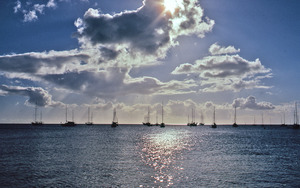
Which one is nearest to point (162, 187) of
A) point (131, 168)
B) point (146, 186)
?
point (146, 186)

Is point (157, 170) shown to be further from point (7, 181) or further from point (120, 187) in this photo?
point (7, 181)

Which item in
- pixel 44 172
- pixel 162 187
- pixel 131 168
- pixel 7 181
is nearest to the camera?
pixel 162 187

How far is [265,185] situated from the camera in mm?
32688

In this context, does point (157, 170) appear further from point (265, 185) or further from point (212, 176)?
point (265, 185)

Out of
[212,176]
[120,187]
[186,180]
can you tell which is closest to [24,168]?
[120,187]

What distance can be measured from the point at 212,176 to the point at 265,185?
7.02m

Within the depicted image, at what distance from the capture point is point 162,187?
101 feet

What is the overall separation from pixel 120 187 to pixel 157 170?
10983mm

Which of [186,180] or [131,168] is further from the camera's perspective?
[131,168]

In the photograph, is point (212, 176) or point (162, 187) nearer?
point (162, 187)

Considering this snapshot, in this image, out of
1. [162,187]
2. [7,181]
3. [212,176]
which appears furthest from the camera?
[212,176]

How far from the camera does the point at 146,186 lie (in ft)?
102

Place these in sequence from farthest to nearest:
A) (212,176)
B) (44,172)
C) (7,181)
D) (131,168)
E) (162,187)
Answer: (131,168), (44,172), (212,176), (7,181), (162,187)

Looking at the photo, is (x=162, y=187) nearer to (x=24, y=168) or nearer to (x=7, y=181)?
(x=7, y=181)
